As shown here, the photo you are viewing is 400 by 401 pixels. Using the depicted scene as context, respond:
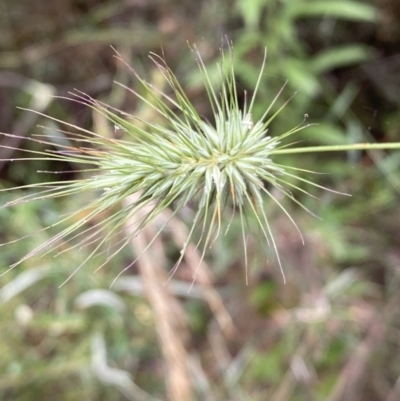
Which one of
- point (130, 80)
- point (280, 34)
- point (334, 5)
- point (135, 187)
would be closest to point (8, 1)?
point (130, 80)

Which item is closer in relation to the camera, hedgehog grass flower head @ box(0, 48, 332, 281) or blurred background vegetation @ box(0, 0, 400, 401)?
hedgehog grass flower head @ box(0, 48, 332, 281)

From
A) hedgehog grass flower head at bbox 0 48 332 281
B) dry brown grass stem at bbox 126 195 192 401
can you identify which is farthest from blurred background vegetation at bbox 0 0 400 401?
hedgehog grass flower head at bbox 0 48 332 281

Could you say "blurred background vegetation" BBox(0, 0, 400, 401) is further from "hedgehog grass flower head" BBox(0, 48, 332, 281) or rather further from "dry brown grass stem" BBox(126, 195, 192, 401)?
"hedgehog grass flower head" BBox(0, 48, 332, 281)

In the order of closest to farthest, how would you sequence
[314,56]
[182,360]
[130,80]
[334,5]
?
[334,5]
[182,360]
[314,56]
[130,80]

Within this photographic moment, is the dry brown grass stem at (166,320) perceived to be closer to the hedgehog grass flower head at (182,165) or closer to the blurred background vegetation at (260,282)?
the blurred background vegetation at (260,282)

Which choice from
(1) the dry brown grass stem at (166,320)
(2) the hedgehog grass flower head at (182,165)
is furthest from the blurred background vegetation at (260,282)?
(2) the hedgehog grass flower head at (182,165)

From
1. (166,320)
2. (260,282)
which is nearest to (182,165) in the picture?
(166,320)

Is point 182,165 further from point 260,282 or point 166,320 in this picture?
point 260,282

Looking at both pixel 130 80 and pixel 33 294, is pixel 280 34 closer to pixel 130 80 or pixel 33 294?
pixel 130 80
